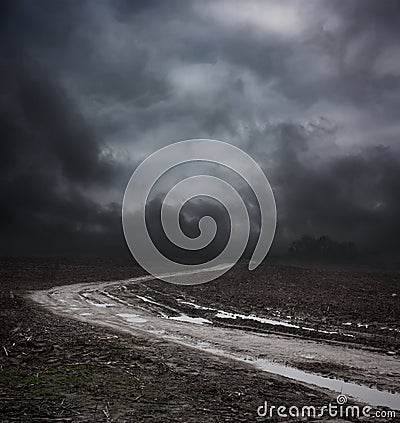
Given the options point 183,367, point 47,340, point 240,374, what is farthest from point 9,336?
point 240,374

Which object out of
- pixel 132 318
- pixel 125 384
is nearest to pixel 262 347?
pixel 125 384

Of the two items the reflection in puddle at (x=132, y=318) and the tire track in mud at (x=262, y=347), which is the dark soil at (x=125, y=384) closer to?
the tire track in mud at (x=262, y=347)

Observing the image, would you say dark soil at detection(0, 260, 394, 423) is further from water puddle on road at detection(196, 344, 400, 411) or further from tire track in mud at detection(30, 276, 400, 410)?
tire track in mud at detection(30, 276, 400, 410)

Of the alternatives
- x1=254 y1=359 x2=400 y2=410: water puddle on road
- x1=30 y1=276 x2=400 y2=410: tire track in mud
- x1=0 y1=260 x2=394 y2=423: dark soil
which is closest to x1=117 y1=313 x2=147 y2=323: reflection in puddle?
x1=30 y1=276 x2=400 y2=410: tire track in mud

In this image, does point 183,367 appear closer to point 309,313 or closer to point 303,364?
point 303,364

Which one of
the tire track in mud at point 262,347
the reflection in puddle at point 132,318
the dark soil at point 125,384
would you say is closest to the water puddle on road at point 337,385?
the tire track in mud at point 262,347

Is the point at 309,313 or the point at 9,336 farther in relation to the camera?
the point at 309,313

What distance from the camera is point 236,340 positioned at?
18016mm

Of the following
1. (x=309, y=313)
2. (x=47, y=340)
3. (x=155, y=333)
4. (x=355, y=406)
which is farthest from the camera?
(x=309, y=313)

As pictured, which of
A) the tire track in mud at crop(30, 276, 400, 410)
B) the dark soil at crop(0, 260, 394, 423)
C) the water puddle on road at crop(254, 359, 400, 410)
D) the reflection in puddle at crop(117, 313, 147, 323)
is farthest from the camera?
the reflection in puddle at crop(117, 313, 147, 323)

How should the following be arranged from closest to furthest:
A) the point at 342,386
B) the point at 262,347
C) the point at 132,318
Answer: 1. the point at 342,386
2. the point at 262,347
3. the point at 132,318

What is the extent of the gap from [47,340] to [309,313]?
1578cm

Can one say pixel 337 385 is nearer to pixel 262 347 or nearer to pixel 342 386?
pixel 342 386

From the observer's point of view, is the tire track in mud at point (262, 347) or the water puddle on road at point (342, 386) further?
the tire track in mud at point (262, 347)
